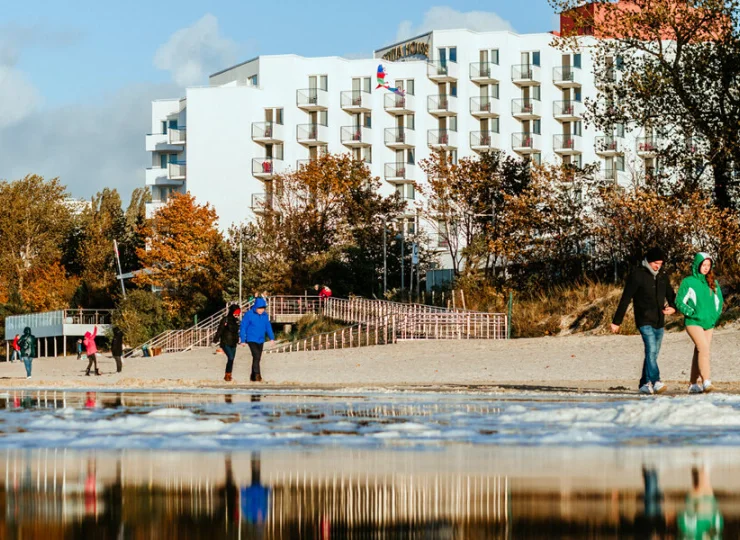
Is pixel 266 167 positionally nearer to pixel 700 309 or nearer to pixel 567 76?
pixel 567 76

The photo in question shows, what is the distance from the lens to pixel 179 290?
80.4 meters

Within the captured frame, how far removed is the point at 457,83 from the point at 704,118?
2572 inches

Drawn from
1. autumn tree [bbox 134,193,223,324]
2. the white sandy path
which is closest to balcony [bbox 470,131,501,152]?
autumn tree [bbox 134,193,223,324]

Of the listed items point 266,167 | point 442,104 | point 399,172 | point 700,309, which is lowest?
point 700,309

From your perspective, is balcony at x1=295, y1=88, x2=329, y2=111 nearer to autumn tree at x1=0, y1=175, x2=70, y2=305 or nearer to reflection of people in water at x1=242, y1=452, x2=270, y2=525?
autumn tree at x1=0, y1=175, x2=70, y2=305

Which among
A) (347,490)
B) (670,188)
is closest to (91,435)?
(347,490)

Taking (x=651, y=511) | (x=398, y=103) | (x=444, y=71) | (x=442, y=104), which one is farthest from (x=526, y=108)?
(x=651, y=511)

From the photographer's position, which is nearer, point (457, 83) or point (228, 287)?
point (228, 287)

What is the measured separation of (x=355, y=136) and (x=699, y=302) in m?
86.4

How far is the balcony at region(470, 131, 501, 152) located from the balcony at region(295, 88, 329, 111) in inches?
472

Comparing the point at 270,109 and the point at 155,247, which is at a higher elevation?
the point at 270,109

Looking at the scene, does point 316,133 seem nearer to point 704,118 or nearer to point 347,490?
point 704,118

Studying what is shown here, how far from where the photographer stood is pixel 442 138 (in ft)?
337

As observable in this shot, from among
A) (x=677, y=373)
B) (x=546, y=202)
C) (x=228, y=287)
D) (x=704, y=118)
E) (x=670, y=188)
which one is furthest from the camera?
(x=228, y=287)
